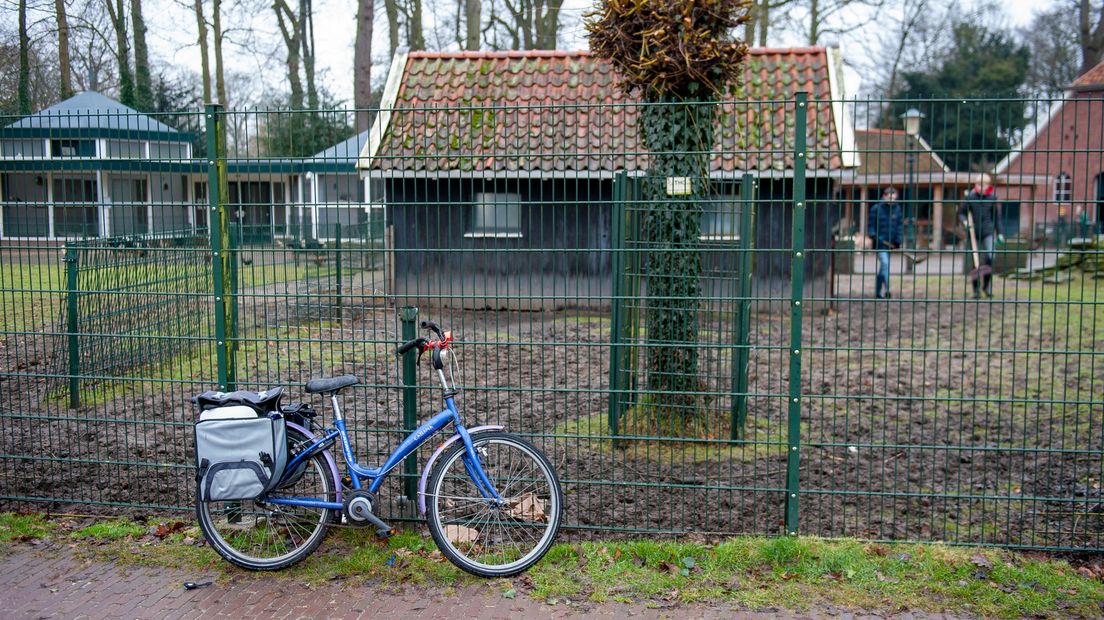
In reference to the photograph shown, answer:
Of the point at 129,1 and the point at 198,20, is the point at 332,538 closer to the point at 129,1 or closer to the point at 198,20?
the point at 129,1

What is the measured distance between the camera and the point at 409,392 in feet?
17.9

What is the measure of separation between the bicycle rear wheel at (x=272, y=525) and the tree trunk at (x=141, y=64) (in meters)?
12.5

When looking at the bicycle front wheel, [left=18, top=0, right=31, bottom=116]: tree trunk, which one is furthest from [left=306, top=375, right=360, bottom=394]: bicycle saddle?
[left=18, top=0, right=31, bottom=116]: tree trunk

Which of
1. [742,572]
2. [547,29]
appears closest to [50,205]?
[742,572]

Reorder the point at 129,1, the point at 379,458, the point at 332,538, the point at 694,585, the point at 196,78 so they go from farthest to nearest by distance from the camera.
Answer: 1. the point at 196,78
2. the point at 129,1
3. the point at 379,458
4. the point at 332,538
5. the point at 694,585

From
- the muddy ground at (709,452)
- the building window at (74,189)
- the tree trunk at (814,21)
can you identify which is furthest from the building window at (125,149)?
the tree trunk at (814,21)

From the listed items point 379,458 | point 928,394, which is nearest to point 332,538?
point 379,458

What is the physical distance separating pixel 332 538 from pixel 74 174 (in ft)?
9.07

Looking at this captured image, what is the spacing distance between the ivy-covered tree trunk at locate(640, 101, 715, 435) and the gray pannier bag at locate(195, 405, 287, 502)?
2.78 m

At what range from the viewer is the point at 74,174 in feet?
19.0

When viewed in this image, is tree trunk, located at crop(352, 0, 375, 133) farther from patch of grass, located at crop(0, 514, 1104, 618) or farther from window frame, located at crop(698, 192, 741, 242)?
patch of grass, located at crop(0, 514, 1104, 618)

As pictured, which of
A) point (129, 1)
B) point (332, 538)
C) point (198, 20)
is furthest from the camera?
point (198, 20)

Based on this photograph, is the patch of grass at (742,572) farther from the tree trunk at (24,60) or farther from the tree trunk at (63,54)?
the tree trunk at (63,54)

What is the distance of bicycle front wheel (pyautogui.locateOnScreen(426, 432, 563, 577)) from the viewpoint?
489 centimetres
